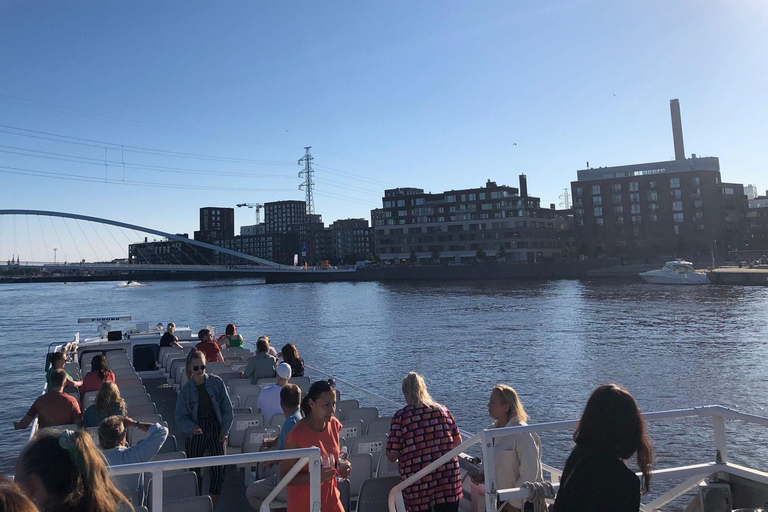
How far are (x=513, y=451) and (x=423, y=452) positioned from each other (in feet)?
2.22

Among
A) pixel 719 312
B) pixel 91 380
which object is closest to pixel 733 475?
pixel 91 380

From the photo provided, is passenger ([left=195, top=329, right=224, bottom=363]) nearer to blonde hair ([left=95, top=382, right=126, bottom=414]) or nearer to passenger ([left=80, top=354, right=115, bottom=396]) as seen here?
passenger ([left=80, top=354, right=115, bottom=396])

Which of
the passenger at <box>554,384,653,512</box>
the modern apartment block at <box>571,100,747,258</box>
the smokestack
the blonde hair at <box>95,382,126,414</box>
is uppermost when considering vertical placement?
the smokestack

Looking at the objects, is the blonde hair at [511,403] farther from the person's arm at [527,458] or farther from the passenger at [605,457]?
the passenger at [605,457]

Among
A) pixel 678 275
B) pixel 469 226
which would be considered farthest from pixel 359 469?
pixel 469 226

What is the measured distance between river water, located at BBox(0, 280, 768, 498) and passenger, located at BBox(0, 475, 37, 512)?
1153cm

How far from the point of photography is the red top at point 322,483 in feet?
12.0

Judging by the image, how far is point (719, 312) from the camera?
126 feet

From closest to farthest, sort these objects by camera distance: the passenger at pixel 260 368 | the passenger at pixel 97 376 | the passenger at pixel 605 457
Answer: the passenger at pixel 605 457
the passenger at pixel 97 376
the passenger at pixel 260 368

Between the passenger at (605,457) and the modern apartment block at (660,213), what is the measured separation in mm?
99341

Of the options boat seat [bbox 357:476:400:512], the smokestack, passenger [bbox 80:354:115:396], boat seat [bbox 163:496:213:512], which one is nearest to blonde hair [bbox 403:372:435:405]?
boat seat [bbox 357:476:400:512]

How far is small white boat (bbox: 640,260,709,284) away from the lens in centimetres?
6544

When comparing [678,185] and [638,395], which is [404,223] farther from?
[638,395]

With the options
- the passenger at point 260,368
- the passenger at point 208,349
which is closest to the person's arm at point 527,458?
the passenger at point 260,368
